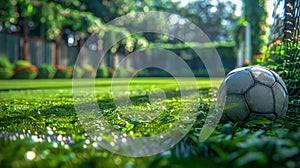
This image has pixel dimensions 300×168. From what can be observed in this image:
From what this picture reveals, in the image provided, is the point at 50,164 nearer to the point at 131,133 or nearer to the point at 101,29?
the point at 131,133

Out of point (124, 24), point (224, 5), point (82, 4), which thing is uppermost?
point (224, 5)

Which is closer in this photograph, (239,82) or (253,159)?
(253,159)

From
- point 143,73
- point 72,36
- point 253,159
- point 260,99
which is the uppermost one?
point 72,36

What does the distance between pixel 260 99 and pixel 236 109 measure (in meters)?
0.22

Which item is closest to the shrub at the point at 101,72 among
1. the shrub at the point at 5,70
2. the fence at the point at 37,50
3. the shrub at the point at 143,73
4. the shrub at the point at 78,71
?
the shrub at the point at 78,71

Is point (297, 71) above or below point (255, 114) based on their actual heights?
above

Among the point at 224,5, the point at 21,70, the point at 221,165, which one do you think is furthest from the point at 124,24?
the point at 221,165

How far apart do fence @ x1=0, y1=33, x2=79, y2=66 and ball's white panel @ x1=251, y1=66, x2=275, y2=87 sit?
54.1 ft

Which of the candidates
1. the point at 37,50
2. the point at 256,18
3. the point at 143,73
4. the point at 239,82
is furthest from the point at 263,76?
the point at 143,73

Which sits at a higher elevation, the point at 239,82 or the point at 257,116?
the point at 239,82

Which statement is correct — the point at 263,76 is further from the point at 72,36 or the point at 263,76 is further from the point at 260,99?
the point at 72,36

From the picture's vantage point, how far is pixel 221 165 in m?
1.36

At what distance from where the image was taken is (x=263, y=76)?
258cm

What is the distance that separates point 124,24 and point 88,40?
6.71 metres
